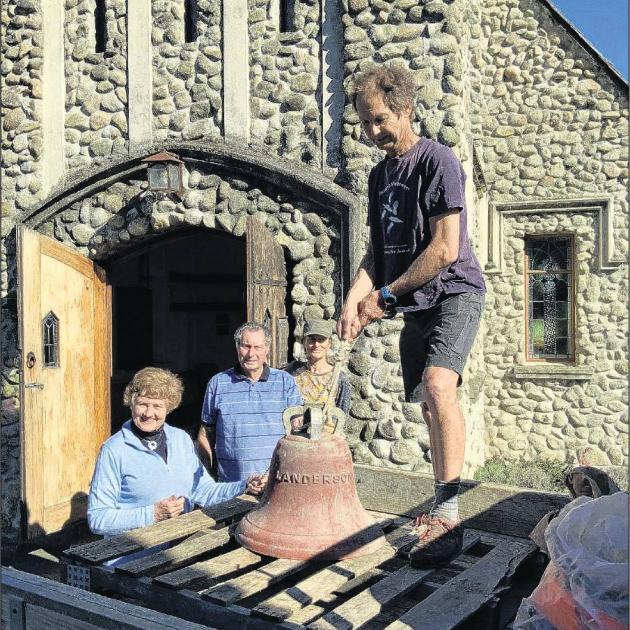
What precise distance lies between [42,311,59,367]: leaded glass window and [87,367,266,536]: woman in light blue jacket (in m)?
3.42

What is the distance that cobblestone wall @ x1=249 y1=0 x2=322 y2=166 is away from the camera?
6.21 metres

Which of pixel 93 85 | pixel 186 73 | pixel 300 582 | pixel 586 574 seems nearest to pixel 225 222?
pixel 186 73

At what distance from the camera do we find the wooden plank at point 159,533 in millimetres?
2711

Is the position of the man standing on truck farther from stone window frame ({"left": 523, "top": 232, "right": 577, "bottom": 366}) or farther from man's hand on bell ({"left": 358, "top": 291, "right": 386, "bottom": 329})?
stone window frame ({"left": 523, "top": 232, "right": 577, "bottom": 366})

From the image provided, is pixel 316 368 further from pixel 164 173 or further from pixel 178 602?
pixel 178 602

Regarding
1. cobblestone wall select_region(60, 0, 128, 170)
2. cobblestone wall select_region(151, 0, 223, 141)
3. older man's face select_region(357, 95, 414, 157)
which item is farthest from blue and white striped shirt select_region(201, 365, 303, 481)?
cobblestone wall select_region(60, 0, 128, 170)

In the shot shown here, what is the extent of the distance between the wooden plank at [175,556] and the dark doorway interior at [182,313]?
6.41 metres

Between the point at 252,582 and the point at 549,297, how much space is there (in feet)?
23.8

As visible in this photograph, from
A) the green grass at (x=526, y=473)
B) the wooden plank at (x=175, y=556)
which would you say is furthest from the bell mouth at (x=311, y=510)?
the green grass at (x=526, y=473)

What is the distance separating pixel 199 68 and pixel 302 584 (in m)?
5.16

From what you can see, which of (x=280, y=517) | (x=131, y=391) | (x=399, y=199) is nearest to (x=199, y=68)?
(x=131, y=391)

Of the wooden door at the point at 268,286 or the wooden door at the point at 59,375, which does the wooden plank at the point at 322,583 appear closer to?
the wooden door at the point at 268,286

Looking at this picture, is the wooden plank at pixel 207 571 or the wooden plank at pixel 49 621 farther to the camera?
the wooden plank at pixel 207 571

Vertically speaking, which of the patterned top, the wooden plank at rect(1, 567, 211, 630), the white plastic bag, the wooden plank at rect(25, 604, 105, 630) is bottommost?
the wooden plank at rect(25, 604, 105, 630)
